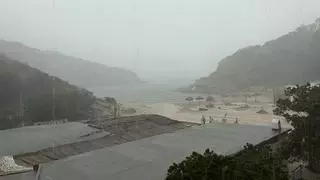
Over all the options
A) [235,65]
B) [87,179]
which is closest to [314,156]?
[87,179]

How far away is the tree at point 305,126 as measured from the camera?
10.1m

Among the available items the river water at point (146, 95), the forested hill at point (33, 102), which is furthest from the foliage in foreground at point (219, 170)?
the river water at point (146, 95)

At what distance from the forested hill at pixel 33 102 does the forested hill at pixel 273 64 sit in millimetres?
38104

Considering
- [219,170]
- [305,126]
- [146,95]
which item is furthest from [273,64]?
[219,170]


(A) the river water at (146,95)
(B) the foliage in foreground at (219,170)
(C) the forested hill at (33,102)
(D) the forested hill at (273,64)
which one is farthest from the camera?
(D) the forested hill at (273,64)

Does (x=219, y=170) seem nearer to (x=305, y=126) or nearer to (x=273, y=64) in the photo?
(x=305, y=126)

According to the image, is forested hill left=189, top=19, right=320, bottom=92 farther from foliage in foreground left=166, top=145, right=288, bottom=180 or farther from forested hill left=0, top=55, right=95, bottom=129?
foliage in foreground left=166, top=145, right=288, bottom=180

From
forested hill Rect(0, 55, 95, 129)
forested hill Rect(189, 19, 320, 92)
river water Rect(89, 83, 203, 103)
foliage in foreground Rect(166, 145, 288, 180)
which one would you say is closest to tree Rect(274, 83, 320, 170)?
foliage in foreground Rect(166, 145, 288, 180)

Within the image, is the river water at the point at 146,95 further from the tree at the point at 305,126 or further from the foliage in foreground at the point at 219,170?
the foliage in foreground at the point at 219,170

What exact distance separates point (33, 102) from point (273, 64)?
168ft

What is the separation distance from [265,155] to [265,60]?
63.9 metres

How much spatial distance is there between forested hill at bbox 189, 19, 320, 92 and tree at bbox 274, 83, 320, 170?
48765mm

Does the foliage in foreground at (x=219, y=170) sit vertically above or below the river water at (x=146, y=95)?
below

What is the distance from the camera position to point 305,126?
1022 centimetres
